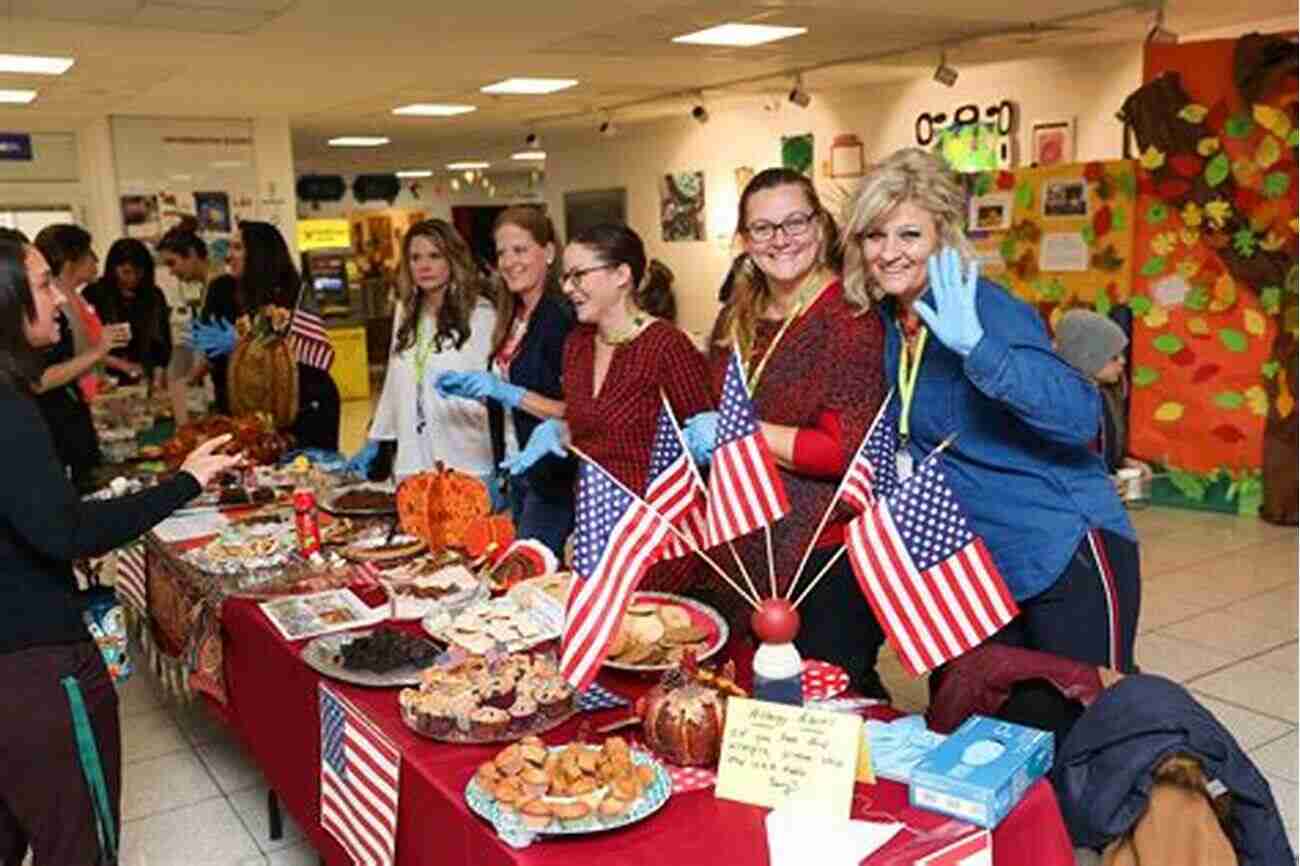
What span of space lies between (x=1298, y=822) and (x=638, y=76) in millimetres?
6753

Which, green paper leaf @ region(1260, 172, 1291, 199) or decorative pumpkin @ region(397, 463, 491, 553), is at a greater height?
green paper leaf @ region(1260, 172, 1291, 199)

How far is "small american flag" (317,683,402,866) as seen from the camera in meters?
1.81

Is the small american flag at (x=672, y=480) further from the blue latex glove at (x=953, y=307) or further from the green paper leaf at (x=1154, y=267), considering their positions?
the green paper leaf at (x=1154, y=267)

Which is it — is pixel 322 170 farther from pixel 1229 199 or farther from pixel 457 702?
pixel 457 702

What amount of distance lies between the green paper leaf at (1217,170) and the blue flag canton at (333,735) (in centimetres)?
557

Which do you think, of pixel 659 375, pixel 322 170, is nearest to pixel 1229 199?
pixel 659 375

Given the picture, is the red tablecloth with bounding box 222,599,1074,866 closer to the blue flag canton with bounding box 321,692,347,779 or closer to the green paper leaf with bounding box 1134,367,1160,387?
the blue flag canton with bounding box 321,692,347,779

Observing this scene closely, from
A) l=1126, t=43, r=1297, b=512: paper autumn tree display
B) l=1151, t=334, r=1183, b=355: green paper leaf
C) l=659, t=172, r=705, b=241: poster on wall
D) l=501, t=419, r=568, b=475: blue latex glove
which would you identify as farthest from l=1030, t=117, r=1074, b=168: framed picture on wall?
l=501, t=419, r=568, b=475: blue latex glove

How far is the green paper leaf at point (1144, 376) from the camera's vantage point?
6387 mm

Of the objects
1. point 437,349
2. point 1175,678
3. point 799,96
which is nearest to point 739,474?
point 437,349

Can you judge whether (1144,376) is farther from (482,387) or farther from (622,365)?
(622,365)

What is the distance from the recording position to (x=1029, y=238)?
6980mm

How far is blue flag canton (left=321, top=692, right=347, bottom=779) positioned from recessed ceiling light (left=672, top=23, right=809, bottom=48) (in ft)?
17.0

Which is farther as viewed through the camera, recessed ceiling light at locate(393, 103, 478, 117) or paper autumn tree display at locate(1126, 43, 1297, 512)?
recessed ceiling light at locate(393, 103, 478, 117)
